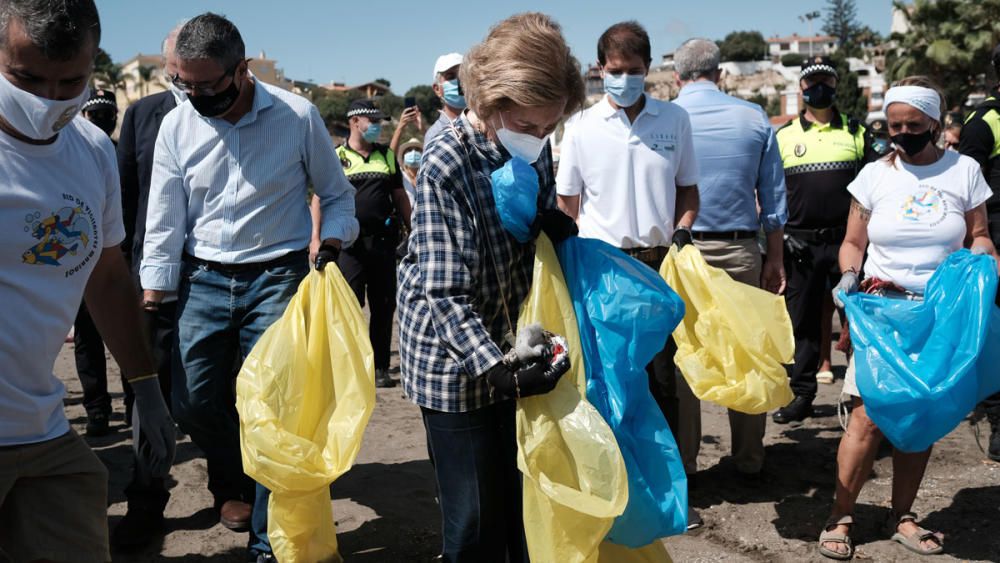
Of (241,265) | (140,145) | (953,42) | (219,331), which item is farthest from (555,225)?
(953,42)

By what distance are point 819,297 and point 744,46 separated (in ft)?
402

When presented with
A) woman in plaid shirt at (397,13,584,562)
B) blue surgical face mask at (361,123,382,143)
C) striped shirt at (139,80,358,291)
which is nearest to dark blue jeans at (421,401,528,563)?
woman in plaid shirt at (397,13,584,562)

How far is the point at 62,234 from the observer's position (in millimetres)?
2162

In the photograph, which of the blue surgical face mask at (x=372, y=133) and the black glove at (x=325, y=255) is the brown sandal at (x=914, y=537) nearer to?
the black glove at (x=325, y=255)

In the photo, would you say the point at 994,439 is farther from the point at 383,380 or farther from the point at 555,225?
the point at 383,380

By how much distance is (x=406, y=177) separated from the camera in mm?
7961

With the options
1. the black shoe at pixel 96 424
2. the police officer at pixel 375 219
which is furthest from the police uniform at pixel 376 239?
the black shoe at pixel 96 424

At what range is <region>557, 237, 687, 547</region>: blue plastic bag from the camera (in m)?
2.42

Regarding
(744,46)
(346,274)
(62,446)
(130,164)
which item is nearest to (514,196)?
(62,446)

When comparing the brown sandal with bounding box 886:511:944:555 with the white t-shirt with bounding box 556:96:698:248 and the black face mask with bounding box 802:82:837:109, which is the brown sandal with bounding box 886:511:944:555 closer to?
the white t-shirt with bounding box 556:96:698:248

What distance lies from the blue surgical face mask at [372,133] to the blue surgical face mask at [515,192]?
15.7 feet

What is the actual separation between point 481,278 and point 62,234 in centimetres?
105

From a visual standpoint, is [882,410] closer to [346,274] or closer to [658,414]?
[658,414]

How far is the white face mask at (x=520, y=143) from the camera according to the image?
2393 mm
